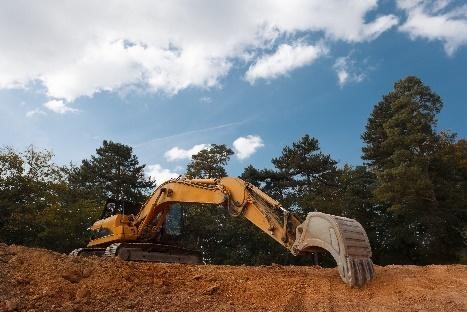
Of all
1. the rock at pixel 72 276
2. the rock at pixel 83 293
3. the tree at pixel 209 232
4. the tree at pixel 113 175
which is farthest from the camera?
the tree at pixel 113 175

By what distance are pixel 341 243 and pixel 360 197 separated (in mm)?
29330

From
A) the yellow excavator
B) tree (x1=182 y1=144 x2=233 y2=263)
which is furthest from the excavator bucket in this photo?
tree (x1=182 y1=144 x2=233 y2=263)

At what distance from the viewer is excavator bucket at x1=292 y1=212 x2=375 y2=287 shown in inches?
298

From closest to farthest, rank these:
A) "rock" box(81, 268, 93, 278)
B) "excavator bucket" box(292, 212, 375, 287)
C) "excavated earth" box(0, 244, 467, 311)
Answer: "excavated earth" box(0, 244, 467, 311) → "excavator bucket" box(292, 212, 375, 287) → "rock" box(81, 268, 93, 278)

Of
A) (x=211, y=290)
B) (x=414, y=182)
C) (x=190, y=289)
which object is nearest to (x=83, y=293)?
(x=190, y=289)

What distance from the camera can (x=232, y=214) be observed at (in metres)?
10.0

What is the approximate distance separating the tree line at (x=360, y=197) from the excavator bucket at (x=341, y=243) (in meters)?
22.3

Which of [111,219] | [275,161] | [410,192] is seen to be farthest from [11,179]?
[410,192]

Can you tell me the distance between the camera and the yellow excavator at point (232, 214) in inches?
304

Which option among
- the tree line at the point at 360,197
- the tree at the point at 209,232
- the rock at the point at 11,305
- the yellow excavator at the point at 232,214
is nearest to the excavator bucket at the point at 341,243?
the yellow excavator at the point at 232,214

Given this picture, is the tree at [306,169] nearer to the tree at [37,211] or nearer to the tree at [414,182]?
the tree at [414,182]

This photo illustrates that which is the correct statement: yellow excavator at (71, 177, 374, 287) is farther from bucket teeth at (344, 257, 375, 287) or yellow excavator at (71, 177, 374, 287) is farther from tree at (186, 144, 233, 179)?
tree at (186, 144, 233, 179)

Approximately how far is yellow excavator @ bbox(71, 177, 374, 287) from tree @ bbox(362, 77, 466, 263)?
1900cm

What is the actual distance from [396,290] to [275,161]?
35.3m
